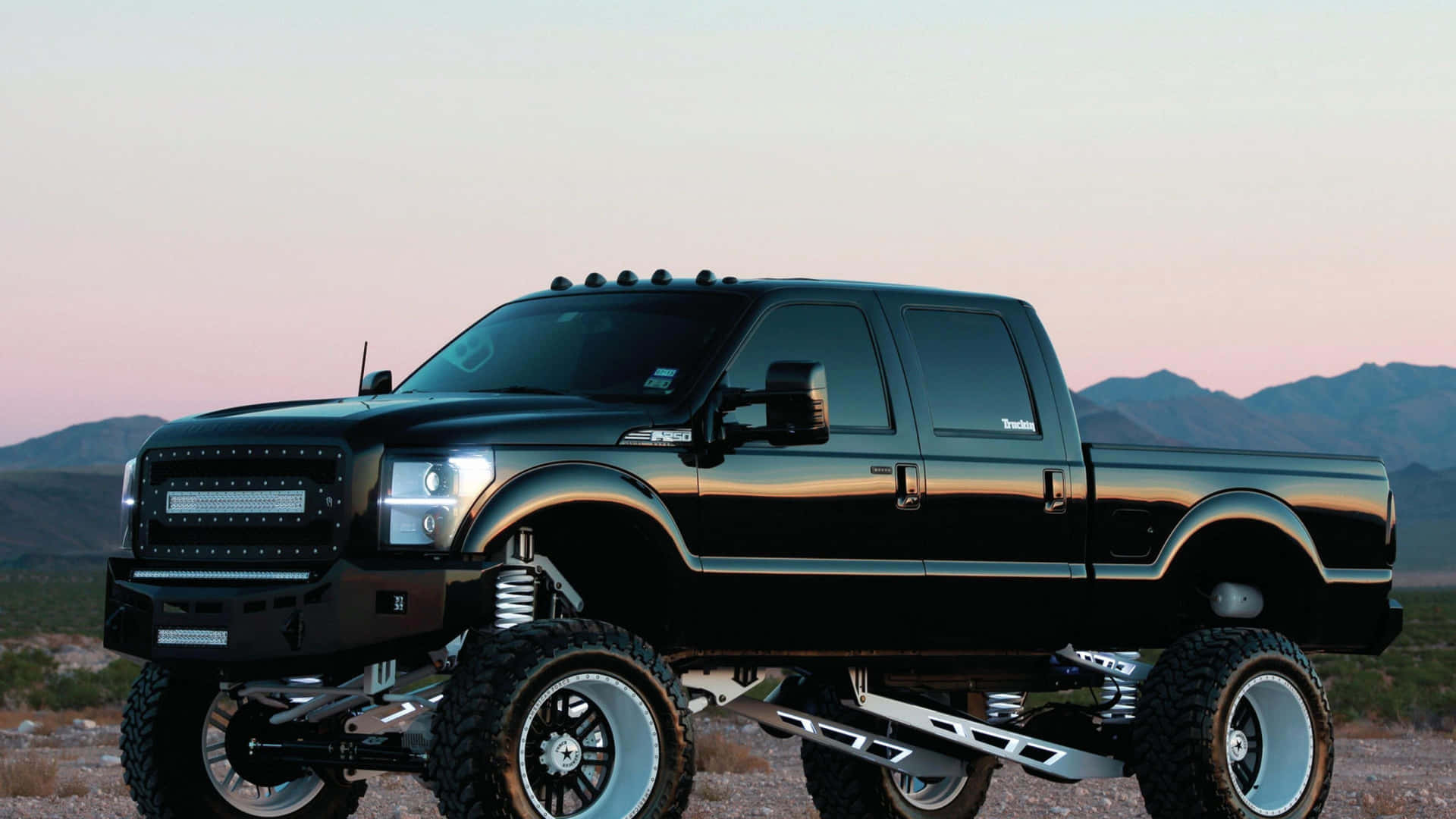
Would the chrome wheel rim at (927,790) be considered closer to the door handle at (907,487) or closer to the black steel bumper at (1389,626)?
the black steel bumper at (1389,626)

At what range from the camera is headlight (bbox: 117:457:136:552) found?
8047 mm

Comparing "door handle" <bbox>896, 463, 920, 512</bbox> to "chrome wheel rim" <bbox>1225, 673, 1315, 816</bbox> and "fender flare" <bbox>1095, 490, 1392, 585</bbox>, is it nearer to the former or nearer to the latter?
"fender flare" <bbox>1095, 490, 1392, 585</bbox>

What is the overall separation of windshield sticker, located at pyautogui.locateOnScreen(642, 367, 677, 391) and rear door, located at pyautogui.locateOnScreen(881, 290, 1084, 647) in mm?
1250

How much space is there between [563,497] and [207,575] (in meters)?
1.46

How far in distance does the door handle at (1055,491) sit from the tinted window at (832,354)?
1025 millimetres

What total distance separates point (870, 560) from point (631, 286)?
5.72ft

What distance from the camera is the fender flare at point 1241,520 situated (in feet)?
31.6

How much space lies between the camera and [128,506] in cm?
809

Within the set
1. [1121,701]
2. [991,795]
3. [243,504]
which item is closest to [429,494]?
[243,504]

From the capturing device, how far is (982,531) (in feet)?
29.3

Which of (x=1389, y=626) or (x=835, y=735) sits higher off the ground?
A: (x=1389, y=626)

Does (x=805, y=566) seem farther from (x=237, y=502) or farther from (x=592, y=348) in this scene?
(x=237, y=502)

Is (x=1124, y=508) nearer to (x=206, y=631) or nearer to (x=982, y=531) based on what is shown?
(x=982, y=531)

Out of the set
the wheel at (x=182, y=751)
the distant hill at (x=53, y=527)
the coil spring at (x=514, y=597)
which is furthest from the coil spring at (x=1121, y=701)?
the distant hill at (x=53, y=527)
